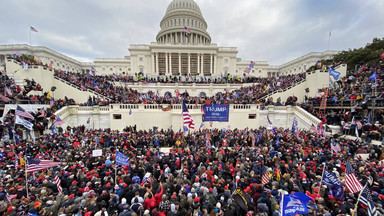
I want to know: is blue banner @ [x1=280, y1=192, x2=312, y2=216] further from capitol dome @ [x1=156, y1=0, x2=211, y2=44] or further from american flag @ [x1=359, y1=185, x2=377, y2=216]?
capitol dome @ [x1=156, y1=0, x2=211, y2=44]

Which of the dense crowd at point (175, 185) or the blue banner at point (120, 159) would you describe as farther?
the blue banner at point (120, 159)

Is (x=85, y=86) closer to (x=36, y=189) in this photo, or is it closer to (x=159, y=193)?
(x=36, y=189)

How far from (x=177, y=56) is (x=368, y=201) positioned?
5817cm

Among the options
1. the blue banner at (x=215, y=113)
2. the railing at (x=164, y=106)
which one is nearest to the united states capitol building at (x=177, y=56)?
the railing at (x=164, y=106)

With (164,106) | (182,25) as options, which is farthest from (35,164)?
(182,25)

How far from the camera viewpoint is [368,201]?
4262mm

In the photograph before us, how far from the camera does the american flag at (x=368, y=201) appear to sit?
4.18 m

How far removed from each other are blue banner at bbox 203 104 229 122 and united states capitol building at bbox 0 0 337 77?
26370mm

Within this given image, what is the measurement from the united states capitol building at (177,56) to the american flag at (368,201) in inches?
1558

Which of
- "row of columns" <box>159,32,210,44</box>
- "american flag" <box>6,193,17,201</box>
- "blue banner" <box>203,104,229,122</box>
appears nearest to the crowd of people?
"blue banner" <box>203,104,229,122</box>

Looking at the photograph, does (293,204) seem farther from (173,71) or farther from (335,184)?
(173,71)

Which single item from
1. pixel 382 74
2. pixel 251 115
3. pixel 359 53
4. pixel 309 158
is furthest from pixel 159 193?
pixel 359 53

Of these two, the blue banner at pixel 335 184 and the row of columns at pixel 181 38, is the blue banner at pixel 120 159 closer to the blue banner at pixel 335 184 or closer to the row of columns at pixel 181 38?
the blue banner at pixel 335 184

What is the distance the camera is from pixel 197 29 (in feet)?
235
